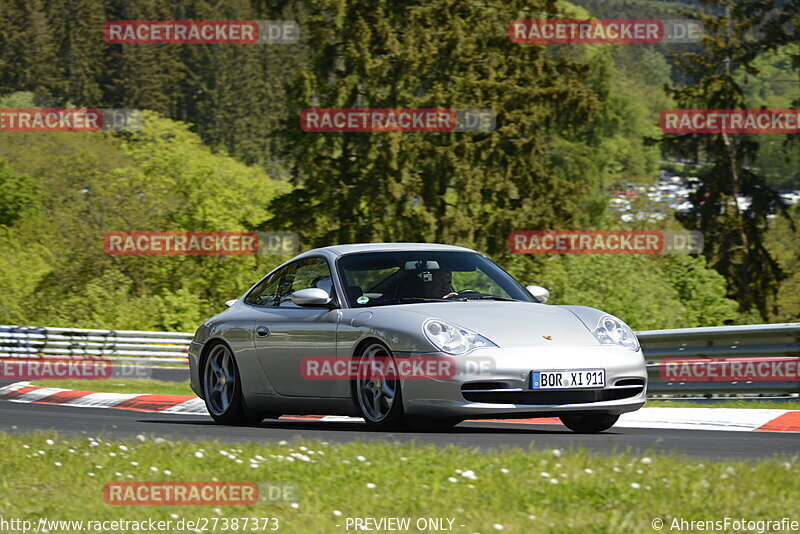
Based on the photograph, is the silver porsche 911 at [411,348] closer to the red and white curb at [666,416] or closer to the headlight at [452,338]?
the headlight at [452,338]

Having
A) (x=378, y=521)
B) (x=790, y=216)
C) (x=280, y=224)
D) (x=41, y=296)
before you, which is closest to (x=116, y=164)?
(x=41, y=296)

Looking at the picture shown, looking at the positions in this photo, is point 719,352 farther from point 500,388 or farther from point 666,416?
point 500,388

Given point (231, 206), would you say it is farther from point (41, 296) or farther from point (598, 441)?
point (598, 441)

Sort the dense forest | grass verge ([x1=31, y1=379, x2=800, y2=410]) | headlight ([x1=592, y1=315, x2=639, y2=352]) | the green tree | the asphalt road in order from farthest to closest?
the green tree < the dense forest < grass verge ([x1=31, y1=379, x2=800, y2=410]) < headlight ([x1=592, y1=315, x2=639, y2=352]) < the asphalt road

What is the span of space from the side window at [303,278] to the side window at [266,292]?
0.07 metres

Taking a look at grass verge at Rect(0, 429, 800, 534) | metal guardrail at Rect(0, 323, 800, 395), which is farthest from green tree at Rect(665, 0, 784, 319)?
grass verge at Rect(0, 429, 800, 534)

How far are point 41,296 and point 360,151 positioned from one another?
55.3ft

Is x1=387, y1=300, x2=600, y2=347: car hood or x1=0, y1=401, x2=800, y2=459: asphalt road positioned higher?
x1=387, y1=300, x2=600, y2=347: car hood

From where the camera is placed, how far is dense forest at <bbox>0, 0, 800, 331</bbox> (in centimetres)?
4122

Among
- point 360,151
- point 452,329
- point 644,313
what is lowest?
point 644,313

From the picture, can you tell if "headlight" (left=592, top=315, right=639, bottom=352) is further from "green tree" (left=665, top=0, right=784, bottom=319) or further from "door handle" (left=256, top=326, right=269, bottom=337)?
"green tree" (left=665, top=0, right=784, bottom=319)

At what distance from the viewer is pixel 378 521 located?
16.7ft

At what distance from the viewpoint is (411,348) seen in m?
8.38

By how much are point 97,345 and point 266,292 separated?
22377 mm
